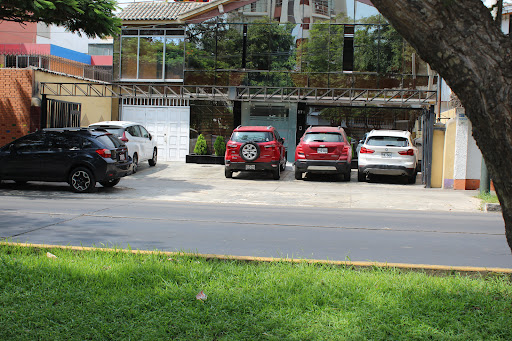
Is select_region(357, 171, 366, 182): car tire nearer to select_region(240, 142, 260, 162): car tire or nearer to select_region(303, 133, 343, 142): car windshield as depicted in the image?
select_region(303, 133, 343, 142): car windshield

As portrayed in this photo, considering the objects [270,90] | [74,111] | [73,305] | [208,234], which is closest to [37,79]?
[74,111]

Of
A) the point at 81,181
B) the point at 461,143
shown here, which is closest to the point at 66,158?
the point at 81,181

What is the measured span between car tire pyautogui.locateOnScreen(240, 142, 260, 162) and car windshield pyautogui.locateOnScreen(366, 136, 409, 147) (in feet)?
13.0

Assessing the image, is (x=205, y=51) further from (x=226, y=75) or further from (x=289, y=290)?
(x=289, y=290)

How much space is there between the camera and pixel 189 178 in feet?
67.6

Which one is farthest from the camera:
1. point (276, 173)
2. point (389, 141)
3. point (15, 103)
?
Answer: point (15, 103)

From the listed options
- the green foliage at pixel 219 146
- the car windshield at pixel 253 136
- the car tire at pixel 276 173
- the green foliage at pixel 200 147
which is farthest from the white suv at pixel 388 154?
the green foliage at pixel 200 147

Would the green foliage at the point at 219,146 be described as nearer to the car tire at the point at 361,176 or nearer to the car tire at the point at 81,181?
the car tire at the point at 361,176

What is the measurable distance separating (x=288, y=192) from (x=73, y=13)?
8083 millimetres

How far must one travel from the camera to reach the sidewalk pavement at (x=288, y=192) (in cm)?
1440

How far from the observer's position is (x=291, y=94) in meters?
25.5

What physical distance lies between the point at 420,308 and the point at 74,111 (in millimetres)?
24229

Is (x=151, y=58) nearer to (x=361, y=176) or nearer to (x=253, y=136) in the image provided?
(x=253, y=136)

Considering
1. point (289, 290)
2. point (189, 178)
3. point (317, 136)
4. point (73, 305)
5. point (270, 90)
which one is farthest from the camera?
point (270, 90)
